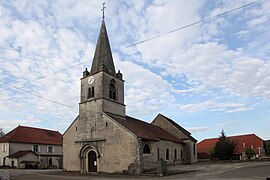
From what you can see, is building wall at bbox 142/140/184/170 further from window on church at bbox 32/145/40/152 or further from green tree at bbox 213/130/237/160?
window on church at bbox 32/145/40/152

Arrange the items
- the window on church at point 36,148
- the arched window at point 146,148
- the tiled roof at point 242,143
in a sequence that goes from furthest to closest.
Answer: the tiled roof at point 242,143 < the window on church at point 36,148 < the arched window at point 146,148

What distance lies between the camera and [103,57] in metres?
36.7

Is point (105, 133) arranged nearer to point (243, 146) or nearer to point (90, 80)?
point (90, 80)

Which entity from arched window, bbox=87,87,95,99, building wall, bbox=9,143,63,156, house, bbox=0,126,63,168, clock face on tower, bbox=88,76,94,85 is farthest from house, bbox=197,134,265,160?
clock face on tower, bbox=88,76,94,85

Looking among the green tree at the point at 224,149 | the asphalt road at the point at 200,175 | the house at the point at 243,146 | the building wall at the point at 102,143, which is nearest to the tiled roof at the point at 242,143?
the house at the point at 243,146

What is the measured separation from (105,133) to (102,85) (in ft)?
18.9

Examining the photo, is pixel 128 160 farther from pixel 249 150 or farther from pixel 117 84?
pixel 249 150

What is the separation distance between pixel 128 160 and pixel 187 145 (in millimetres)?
21250

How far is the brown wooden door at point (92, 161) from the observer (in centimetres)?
3306

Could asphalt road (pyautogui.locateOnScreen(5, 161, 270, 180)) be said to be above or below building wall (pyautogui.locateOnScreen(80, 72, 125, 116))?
below

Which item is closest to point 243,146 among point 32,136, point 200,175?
point 32,136

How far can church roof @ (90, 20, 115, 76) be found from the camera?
35.8m

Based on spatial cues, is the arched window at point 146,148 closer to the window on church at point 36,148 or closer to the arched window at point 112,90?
the arched window at point 112,90

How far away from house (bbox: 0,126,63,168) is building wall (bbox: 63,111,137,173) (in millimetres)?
16114
